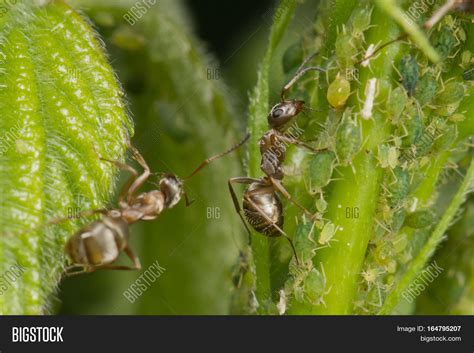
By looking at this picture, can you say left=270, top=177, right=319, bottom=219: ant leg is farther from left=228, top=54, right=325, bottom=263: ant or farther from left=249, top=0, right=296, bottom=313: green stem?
left=249, top=0, right=296, bottom=313: green stem

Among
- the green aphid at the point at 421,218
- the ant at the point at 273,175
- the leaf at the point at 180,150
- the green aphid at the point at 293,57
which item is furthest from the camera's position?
the leaf at the point at 180,150

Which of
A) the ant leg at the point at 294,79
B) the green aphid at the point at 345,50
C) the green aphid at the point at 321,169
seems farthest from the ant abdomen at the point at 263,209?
the green aphid at the point at 345,50

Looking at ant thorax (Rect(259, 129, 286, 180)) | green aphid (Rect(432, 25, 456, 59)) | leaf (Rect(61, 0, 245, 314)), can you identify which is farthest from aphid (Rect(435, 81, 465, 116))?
leaf (Rect(61, 0, 245, 314))

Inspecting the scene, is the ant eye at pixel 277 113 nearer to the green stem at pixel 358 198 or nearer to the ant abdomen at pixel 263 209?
the ant abdomen at pixel 263 209

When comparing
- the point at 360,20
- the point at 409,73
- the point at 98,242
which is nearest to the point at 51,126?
the point at 98,242

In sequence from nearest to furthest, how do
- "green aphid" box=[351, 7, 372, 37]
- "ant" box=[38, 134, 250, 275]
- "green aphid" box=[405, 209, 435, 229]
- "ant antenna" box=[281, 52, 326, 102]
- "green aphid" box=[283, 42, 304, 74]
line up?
"green aphid" box=[351, 7, 372, 37] < "ant" box=[38, 134, 250, 275] < "green aphid" box=[405, 209, 435, 229] < "ant antenna" box=[281, 52, 326, 102] < "green aphid" box=[283, 42, 304, 74]

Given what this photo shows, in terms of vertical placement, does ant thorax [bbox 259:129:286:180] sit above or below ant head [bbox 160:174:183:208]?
above
